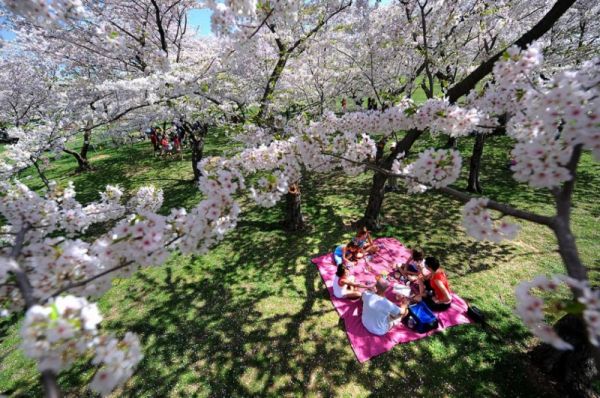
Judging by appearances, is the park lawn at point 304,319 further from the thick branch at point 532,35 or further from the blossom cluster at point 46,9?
the blossom cluster at point 46,9

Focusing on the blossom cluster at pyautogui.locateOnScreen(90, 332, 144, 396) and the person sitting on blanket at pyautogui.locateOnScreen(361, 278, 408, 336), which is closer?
the blossom cluster at pyautogui.locateOnScreen(90, 332, 144, 396)

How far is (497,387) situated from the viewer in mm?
4551

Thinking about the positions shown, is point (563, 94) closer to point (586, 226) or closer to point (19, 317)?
point (586, 226)

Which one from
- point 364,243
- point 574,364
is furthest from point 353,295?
point 574,364

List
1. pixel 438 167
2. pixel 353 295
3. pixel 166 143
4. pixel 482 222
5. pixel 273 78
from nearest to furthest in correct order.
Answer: pixel 482 222 → pixel 438 167 → pixel 353 295 → pixel 273 78 → pixel 166 143

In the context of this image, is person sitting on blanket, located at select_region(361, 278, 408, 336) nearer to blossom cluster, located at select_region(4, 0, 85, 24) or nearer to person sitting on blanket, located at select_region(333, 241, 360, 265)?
person sitting on blanket, located at select_region(333, 241, 360, 265)

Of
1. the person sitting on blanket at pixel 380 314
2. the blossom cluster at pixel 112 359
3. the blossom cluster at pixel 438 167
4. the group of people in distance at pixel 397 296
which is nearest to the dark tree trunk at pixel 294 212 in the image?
the group of people in distance at pixel 397 296

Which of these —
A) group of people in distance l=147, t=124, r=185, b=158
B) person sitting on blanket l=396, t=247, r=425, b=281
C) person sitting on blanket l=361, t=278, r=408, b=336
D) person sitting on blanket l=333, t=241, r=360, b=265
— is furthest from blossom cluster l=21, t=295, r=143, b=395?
group of people in distance l=147, t=124, r=185, b=158

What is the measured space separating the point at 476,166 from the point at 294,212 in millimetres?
7115

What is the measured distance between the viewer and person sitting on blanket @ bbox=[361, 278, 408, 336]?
18.0 ft

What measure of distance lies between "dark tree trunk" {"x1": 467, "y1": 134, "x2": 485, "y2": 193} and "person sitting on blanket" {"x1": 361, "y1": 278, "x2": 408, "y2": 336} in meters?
7.12

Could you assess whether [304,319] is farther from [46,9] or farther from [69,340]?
[46,9]

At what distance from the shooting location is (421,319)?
550 centimetres

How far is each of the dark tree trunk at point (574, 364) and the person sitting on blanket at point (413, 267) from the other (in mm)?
2557
